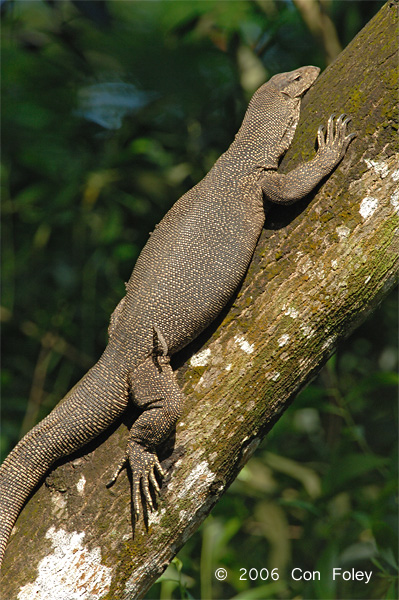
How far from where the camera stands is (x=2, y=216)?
6.00 metres

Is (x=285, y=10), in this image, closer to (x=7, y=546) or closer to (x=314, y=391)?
(x=314, y=391)

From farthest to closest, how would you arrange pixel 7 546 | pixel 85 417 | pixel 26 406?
pixel 26 406
pixel 85 417
pixel 7 546

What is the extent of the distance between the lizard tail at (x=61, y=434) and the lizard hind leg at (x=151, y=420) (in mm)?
136

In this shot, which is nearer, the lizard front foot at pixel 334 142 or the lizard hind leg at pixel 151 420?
the lizard hind leg at pixel 151 420

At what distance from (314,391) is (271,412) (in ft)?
4.55

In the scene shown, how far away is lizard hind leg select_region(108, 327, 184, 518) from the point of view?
2.76 meters

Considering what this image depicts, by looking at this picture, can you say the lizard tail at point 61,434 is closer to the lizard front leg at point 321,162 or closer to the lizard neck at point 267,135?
the lizard front leg at point 321,162

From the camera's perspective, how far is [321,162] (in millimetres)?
3051

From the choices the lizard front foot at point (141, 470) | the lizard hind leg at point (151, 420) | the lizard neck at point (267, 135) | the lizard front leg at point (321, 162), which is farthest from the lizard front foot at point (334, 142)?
the lizard front foot at point (141, 470)

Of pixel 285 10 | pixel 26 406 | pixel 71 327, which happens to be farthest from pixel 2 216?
pixel 285 10

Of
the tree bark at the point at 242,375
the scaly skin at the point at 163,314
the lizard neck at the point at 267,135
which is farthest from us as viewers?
the lizard neck at the point at 267,135

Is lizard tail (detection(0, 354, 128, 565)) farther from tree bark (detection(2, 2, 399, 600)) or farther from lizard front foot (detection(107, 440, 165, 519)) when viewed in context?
lizard front foot (detection(107, 440, 165, 519))

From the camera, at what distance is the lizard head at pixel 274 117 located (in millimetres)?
3545

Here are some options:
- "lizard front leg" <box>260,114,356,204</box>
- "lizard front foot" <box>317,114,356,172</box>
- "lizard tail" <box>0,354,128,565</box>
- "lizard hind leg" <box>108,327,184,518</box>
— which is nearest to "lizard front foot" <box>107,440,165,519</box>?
"lizard hind leg" <box>108,327,184,518</box>
